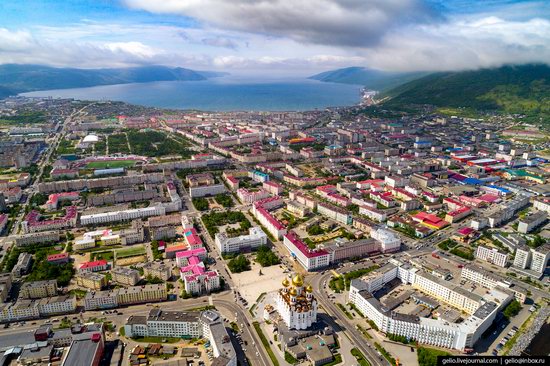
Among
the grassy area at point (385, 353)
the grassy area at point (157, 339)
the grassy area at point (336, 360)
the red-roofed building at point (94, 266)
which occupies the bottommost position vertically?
the grassy area at point (385, 353)

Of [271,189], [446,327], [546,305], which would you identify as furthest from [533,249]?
[271,189]

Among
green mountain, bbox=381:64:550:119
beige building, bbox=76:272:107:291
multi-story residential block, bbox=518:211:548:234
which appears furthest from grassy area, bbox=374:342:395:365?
green mountain, bbox=381:64:550:119

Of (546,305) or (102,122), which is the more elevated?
(102,122)

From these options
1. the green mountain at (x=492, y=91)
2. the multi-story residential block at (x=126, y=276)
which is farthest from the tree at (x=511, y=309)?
the green mountain at (x=492, y=91)

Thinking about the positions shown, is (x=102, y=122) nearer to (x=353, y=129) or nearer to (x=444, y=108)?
(x=353, y=129)

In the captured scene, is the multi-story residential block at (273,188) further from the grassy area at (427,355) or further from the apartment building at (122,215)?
the grassy area at (427,355)

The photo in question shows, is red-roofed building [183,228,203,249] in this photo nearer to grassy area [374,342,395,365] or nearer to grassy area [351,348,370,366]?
grassy area [351,348,370,366]
